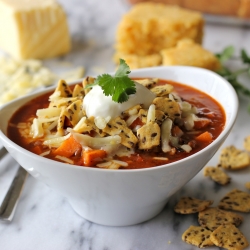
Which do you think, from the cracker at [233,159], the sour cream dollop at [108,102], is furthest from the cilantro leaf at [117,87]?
the cracker at [233,159]

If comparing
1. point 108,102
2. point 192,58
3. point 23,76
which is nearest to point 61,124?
point 108,102

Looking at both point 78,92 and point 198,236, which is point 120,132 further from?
point 198,236

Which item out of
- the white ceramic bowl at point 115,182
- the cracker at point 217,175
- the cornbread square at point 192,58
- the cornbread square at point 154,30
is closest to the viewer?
the white ceramic bowl at point 115,182

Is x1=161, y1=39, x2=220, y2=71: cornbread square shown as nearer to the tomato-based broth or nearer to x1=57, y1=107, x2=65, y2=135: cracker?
the tomato-based broth

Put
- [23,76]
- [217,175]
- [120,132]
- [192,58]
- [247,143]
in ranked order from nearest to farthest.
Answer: [120,132] → [217,175] → [247,143] → [192,58] → [23,76]

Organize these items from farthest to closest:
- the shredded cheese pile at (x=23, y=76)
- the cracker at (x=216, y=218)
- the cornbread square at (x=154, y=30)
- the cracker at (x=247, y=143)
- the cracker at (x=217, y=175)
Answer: the cornbread square at (x=154, y=30)
the shredded cheese pile at (x=23, y=76)
the cracker at (x=247, y=143)
the cracker at (x=217, y=175)
the cracker at (x=216, y=218)

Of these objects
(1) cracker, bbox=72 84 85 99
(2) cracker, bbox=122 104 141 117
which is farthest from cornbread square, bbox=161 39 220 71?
(2) cracker, bbox=122 104 141 117

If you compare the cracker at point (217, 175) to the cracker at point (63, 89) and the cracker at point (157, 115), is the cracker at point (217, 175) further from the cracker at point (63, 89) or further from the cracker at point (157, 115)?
the cracker at point (63, 89)

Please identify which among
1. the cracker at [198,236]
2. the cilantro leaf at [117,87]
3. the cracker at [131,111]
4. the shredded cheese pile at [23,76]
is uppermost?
the cilantro leaf at [117,87]
